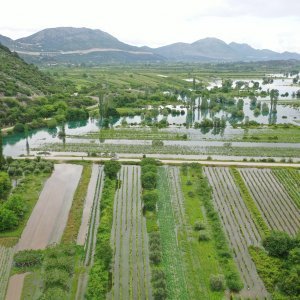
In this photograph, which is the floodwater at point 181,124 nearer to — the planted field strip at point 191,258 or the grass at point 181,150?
the grass at point 181,150

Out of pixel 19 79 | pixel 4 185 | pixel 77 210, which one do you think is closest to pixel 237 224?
pixel 77 210

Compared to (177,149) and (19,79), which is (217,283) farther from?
(19,79)

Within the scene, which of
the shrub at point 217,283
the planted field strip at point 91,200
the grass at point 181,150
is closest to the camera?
the shrub at point 217,283

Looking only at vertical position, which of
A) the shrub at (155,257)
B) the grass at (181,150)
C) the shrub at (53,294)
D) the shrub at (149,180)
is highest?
the shrub at (149,180)

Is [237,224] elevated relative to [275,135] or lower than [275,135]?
lower

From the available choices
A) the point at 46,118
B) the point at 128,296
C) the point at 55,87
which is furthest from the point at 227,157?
the point at 55,87

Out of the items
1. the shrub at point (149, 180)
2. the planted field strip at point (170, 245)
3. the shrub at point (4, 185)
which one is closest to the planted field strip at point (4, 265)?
the shrub at point (4, 185)

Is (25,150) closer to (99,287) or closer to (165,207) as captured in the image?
(165,207)
